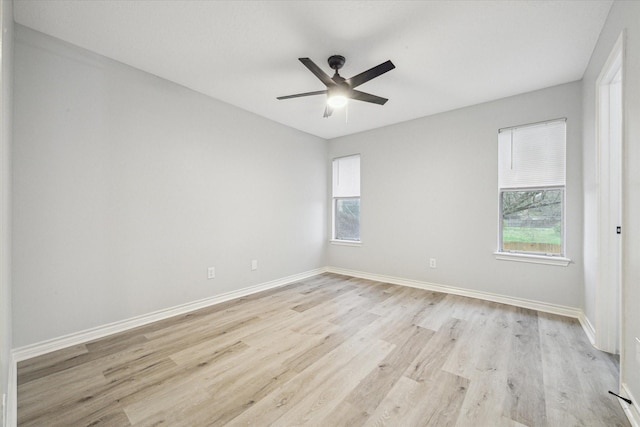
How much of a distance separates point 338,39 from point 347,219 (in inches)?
126

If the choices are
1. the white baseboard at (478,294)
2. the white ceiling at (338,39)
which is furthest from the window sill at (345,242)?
the white ceiling at (338,39)

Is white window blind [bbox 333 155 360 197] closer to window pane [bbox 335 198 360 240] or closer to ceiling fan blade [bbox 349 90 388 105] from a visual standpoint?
window pane [bbox 335 198 360 240]

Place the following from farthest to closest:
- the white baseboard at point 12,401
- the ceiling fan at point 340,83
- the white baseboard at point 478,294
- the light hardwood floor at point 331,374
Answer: the white baseboard at point 478,294 < the ceiling fan at point 340,83 < the light hardwood floor at point 331,374 < the white baseboard at point 12,401

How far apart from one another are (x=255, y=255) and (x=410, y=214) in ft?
8.01

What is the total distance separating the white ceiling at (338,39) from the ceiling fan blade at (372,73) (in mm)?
280

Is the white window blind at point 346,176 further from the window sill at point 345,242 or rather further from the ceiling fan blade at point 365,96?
the ceiling fan blade at point 365,96

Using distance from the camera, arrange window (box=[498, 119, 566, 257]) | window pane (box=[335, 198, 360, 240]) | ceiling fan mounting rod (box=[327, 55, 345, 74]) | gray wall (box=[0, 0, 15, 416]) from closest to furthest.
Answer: gray wall (box=[0, 0, 15, 416]) < ceiling fan mounting rod (box=[327, 55, 345, 74]) < window (box=[498, 119, 566, 257]) < window pane (box=[335, 198, 360, 240])

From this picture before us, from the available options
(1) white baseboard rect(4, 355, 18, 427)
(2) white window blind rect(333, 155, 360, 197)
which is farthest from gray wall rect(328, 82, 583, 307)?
(1) white baseboard rect(4, 355, 18, 427)

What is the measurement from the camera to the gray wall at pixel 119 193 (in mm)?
2102

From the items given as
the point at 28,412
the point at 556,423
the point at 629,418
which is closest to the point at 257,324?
the point at 28,412

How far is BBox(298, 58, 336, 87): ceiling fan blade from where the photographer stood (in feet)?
6.88

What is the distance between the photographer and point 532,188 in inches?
125

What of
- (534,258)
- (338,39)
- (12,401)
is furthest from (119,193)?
(534,258)

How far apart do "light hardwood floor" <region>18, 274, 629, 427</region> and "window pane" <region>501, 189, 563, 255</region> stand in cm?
82
